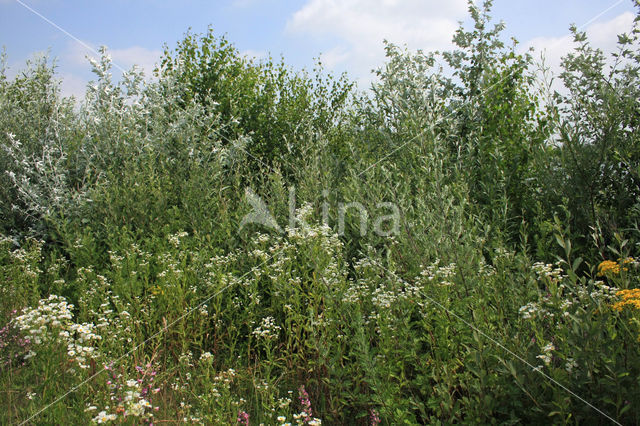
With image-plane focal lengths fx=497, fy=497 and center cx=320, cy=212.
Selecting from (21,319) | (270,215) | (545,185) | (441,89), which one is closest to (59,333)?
(21,319)

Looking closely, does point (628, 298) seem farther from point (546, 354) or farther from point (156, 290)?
point (156, 290)

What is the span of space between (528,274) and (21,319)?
2826mm

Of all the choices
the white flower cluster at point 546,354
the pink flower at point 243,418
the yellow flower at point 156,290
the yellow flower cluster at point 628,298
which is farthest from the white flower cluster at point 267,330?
the yellow flower cluster at point 628,298

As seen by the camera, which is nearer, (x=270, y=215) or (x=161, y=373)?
(x=161, y=373)

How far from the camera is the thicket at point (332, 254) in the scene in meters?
2.56

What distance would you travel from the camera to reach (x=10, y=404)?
3021 mm

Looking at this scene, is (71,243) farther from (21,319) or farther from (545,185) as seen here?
(545,185)

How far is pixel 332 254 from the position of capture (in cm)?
418

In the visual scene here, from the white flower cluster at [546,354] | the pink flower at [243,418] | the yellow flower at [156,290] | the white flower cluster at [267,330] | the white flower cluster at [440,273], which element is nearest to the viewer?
the white flower cluster at [546,354]

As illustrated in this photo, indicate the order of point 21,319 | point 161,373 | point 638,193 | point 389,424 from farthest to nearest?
1. point 638,193
2. point 161,373
3. point 21,319
4. point 389,424

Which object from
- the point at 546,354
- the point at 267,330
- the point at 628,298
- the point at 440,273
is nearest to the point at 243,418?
the point at 267,330

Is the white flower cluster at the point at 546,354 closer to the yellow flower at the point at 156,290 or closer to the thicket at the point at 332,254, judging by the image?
the thicket at the point at 332,254

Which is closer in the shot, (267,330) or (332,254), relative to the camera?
(267,330)

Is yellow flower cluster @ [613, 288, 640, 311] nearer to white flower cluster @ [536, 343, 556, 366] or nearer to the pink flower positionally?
white flower cluster @ [536, 343, 556, 366]
